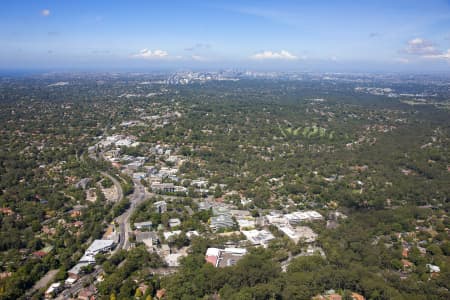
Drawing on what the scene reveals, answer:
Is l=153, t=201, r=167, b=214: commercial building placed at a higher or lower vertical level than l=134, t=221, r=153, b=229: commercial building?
higher

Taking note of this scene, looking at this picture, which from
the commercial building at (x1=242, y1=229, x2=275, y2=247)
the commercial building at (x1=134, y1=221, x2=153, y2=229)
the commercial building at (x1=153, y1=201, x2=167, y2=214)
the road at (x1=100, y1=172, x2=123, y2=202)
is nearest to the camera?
→ the commercial building at (x1=242, y1=229, x2=275, y2=247)

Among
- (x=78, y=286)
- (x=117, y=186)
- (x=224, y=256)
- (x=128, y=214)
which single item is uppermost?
(x=117, y=186)

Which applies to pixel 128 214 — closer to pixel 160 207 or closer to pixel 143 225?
pixel 160 207

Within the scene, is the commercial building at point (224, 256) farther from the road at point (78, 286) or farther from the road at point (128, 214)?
the road at point (78, 286)

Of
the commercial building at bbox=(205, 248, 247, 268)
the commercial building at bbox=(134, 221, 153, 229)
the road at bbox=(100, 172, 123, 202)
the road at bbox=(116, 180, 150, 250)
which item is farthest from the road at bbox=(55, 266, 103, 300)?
the road at bbox=(100, 172, 123, 202)

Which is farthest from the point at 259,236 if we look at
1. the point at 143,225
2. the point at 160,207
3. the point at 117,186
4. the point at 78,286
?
the point at 117,186

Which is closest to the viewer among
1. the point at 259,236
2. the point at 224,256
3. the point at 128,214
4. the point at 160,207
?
the point at 224,256

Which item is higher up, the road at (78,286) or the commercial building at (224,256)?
the commercial building at (224,256)

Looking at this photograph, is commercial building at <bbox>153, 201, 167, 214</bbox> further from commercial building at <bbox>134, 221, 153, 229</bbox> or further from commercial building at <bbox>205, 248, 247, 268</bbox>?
commercial building at <bbox>205, 248, 247, 268</bbox>

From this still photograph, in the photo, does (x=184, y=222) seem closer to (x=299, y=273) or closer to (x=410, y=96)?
(x=299, y=273)

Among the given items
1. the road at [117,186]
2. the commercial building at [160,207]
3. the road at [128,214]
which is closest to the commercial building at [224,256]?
the road at [128,214]

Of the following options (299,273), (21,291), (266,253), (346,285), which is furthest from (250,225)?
(21,291)

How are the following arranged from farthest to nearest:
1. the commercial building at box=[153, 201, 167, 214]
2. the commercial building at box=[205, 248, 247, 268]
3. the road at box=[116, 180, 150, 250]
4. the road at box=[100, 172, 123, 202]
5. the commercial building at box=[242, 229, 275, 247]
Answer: the road at box=[100, 172, 123, 202], the commercial building at box=[153, 201, 167, 214], the road at box=[116, 180, 150, 250], the commercial building at box=[242, 229, 275, 247], the commercial building at box=[205, 248, 247, 268]
